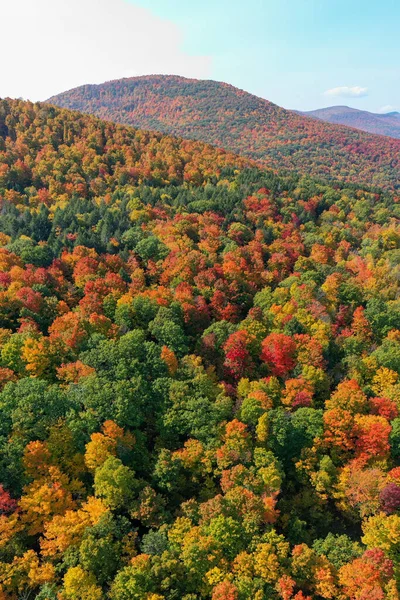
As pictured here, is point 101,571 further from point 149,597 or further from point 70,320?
point 70,320

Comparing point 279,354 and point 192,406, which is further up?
point 279,354

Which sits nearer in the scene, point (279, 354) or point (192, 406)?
point (192, 406)

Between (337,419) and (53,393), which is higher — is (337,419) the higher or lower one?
the lower one

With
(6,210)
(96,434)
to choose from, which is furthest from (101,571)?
(6,210)

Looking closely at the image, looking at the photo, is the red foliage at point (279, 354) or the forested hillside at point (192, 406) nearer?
the forested hillside at point (192, 406)

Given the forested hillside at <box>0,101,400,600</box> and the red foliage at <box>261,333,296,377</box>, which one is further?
the red foliage at <box>261,333,296,377</box>

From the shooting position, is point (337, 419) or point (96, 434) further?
point (337, 419)

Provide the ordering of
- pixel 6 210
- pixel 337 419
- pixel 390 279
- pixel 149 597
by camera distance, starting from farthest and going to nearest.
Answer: pixel 6 210
pixel 390 279
pixel 337 419
pixel 149 597

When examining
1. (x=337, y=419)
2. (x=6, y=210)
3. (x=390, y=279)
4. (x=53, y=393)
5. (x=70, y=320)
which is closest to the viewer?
(x=53, y=393)
